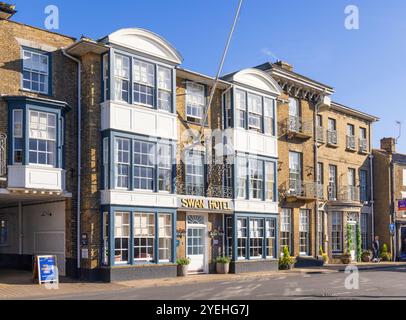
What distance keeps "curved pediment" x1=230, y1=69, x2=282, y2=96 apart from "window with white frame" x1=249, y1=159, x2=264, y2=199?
3.73m

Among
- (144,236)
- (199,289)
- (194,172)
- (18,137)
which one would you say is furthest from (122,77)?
(199,289)

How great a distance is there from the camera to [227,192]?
26.7m

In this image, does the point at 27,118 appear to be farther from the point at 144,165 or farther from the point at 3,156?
the point at 144,165

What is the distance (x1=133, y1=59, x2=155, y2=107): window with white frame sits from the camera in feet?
75.0

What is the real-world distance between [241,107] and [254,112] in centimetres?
89

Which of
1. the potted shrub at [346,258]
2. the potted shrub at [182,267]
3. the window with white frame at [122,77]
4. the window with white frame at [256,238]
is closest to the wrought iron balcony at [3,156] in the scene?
the window with white frame at [122,77]

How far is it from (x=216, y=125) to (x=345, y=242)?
516 inches

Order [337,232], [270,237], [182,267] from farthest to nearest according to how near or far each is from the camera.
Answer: [337,232], [270,237], [182,267]

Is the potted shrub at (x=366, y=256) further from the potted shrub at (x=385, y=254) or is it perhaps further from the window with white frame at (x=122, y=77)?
the window with white frame at (x=122, y=77)

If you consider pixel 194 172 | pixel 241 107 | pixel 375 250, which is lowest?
pixel 375 250

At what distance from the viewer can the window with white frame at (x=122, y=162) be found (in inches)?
867

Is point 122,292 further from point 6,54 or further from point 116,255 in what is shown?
point 6,54

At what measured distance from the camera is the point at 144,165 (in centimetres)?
2289
